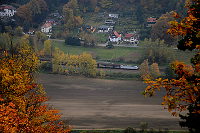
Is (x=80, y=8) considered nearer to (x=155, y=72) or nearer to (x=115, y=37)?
(x=115, y=37)

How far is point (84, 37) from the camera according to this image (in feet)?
104

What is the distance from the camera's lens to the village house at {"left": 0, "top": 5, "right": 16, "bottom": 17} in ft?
124

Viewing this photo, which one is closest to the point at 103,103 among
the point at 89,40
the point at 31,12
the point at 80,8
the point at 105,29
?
the point at 89,40

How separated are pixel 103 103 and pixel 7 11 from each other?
87.3 feet

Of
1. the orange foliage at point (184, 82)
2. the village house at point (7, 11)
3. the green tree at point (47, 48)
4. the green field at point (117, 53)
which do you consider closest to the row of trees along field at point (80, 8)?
the village house at point (7, 11)

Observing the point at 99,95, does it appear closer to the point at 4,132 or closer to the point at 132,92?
the point at 132,92

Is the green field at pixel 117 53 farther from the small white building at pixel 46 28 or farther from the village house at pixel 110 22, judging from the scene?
the village house at pixel 110 22

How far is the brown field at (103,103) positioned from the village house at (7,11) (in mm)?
19027

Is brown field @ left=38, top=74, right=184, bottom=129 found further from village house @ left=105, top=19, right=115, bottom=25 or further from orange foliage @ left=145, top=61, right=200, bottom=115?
village house @ left=105, top=19, right=115, bottom=25

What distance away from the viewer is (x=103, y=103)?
55.9 ft

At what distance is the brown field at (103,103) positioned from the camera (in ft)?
46.5

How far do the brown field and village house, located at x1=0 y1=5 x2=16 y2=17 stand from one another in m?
19.0

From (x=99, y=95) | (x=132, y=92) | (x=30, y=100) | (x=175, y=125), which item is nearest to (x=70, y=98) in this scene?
(x=99, y=95)

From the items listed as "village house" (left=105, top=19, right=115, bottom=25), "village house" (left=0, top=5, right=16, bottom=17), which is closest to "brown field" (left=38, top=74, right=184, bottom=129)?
"village house" (left=105, top=19, right=115, bottom=25)
